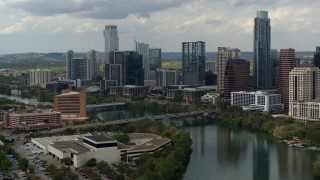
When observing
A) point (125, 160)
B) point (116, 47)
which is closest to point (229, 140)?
point (125, 160)

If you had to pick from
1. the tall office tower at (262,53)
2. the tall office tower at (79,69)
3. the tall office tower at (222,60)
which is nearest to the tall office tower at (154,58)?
the tall office tower at (79,69)

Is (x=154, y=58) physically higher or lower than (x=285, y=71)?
higher

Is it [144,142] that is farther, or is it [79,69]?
[79,69]

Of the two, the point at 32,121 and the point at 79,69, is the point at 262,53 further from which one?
the point at 79,69

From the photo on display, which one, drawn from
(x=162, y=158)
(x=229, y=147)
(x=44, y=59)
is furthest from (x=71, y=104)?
(x=44, y=59)

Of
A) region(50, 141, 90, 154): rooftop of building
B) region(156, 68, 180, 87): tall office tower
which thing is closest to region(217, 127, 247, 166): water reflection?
region(50, 141, 90, 154): rooftop of building

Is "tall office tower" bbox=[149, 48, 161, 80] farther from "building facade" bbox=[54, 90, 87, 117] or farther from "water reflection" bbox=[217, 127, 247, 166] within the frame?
"water reflection" bbox=[217, 127, 247, 166]

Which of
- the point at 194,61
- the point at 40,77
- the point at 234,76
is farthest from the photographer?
the point at 40,77
